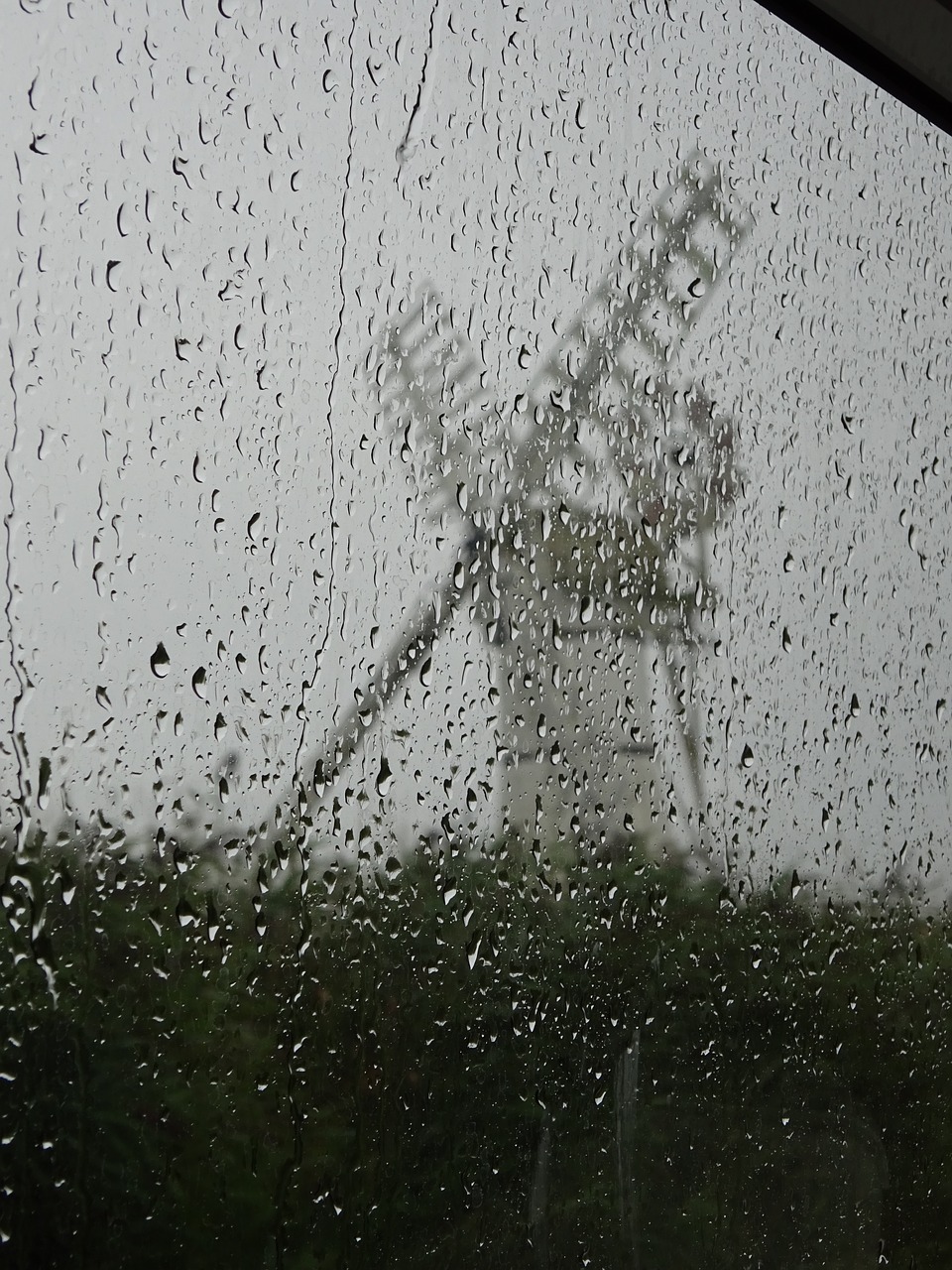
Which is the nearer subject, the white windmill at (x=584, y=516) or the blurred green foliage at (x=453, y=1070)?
the blurred green foliage at (x=453, y=1070)

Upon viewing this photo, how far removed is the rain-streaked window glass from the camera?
0.59 metres

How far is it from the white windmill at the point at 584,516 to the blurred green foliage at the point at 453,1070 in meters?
0.08

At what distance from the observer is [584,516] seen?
2.74 feet

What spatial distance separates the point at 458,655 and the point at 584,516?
0.17 metres

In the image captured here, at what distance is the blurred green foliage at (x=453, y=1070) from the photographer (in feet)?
1.87

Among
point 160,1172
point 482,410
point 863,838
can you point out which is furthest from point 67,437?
point 863,838

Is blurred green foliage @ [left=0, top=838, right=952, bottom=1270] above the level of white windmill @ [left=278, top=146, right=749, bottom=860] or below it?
below

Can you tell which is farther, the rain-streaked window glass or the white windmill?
the white windmill

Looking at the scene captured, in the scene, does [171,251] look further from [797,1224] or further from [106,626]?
[797,1224]

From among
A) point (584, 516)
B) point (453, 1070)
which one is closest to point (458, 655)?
point (584, 516)

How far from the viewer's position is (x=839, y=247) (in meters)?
1.08

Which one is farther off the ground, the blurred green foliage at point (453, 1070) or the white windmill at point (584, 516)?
the white windmill at point (584, 516)

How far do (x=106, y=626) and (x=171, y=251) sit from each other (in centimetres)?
23

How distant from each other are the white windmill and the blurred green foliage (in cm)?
8
